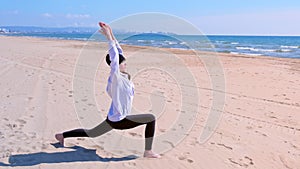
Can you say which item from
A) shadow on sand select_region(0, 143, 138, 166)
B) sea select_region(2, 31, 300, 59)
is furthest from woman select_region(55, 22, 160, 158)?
shadow on sand select_region(0, 143, 138, 166)

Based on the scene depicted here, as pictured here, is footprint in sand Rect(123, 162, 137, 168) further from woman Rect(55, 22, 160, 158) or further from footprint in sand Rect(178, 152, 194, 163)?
footprint in sand Rect(178, 152, 194, 163)

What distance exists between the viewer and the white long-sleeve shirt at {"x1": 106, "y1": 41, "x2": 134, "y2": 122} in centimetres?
438

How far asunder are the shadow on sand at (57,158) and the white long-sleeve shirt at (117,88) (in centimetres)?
68

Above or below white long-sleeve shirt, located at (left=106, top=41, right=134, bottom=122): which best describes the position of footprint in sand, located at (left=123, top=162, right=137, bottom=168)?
below

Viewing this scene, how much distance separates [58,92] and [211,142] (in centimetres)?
493

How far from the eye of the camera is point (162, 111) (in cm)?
794

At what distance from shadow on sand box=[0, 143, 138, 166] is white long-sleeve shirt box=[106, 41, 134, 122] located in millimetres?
683

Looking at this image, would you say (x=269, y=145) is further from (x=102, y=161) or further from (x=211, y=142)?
(x=102, y=161)

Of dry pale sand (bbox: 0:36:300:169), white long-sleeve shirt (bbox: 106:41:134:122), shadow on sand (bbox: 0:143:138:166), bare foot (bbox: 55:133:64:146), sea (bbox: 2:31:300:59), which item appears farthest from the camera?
sea (bbox: 2:31:300:59)

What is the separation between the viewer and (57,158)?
15.6ft

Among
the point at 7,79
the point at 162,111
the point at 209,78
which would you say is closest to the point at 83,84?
the point at 7,79

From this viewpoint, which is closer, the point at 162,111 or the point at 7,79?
the point at 162,111

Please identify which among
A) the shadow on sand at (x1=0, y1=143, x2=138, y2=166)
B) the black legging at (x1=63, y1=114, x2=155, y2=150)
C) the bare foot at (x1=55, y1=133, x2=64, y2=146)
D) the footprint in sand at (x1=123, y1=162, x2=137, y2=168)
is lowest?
the footprint in sand at (x1=123, y1=162, x2=137, y2=168)

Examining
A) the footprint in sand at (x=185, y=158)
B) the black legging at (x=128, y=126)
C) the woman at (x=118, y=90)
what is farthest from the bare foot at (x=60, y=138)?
the footprint in sand at (x=185, y=158)
